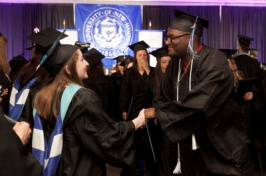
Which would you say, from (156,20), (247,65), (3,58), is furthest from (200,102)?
Answer: (156,20)

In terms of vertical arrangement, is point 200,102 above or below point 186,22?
below

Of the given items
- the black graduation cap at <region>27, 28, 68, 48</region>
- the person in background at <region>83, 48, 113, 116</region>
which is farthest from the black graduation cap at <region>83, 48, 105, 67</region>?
the black graduation cap at <region>27, 28, 68, 48</region>

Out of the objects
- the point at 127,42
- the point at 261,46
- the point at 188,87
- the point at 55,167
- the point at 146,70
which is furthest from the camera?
the point at 261,46

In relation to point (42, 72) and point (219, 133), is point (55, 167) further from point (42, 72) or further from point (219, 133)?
point (219, 133)

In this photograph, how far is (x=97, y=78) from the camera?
22.3 ft

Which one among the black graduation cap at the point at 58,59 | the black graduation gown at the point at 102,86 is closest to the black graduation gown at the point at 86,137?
the black graduation cap at the point at 58,59

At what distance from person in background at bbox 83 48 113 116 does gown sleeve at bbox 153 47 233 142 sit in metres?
3.35

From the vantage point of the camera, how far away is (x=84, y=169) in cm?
273

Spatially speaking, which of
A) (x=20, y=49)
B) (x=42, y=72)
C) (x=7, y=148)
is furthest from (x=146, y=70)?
(x=20, y=49)

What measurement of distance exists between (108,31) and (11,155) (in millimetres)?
13649

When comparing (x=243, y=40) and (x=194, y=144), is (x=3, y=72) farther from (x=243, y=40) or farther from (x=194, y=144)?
(x=243, y=40)

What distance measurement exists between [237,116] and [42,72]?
169cm

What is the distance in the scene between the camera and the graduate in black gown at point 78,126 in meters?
2.70

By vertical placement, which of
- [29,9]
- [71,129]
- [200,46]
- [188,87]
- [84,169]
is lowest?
[84,169]
